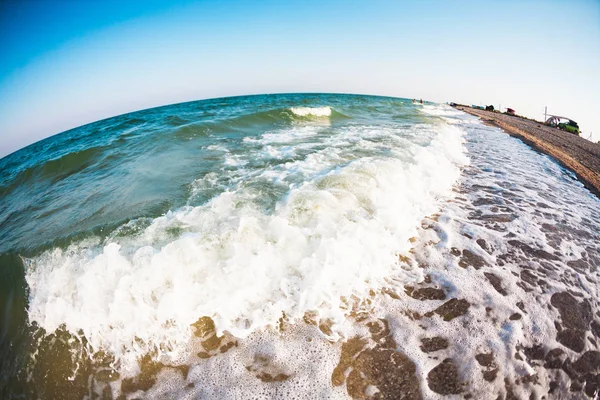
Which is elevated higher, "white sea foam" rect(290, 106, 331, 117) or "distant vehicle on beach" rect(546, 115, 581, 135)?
"white sea foam" rect(290, 106, 331, 117)

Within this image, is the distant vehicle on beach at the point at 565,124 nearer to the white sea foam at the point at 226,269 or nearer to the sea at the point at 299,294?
the sea at the point at 299,294

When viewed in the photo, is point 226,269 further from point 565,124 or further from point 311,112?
point 565,124

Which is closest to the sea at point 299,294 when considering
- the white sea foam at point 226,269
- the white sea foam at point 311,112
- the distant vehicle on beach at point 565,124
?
the white sea foam at point 226,269

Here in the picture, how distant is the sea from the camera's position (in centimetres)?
235

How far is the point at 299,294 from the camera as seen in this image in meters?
3.00

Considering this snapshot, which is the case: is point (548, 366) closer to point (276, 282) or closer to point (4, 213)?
point (276, 282)

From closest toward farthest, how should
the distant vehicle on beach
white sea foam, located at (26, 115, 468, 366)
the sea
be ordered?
the sea → white sea foam, located at (26, 115, 468, 366) → the distant vehicle on beach

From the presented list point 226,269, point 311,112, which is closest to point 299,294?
point 226,269

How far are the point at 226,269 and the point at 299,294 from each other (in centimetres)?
98

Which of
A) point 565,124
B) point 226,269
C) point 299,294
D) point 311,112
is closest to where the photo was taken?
point 299,294

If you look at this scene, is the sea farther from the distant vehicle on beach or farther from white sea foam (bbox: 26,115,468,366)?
the distant vehicle on beach

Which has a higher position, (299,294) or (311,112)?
(311,112)

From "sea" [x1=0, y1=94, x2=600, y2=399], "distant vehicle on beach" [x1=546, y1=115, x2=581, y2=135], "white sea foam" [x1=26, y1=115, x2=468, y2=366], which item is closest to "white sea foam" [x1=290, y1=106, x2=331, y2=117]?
"sea" [x1=0, y1=94, x2=600, y2=399]

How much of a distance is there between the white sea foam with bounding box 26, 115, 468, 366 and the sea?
0.07ft
